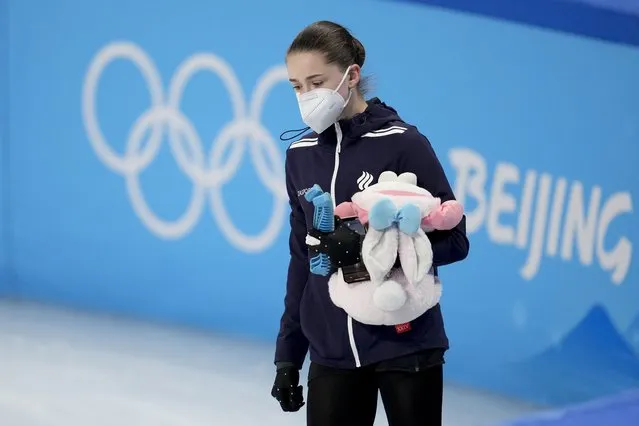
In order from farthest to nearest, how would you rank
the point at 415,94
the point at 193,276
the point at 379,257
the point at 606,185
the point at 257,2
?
the point at 193,276 < the point at 257,2 < the point at 415,94 < the point at 606,185 < the point at 379,257

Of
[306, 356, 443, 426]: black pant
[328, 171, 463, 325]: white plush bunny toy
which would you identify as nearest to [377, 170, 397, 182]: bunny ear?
[328, 171, 463, 325]: white plush bunny toy

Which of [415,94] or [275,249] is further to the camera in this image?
[275,249]

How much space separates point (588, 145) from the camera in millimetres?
5434

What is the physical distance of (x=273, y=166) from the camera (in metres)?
6.54

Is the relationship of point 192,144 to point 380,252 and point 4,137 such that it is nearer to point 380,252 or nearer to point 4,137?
point 4,137

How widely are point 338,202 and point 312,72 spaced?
321 millimetres

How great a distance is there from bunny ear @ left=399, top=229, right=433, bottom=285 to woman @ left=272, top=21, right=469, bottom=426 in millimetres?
51

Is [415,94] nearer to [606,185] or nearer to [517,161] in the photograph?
[517,161]

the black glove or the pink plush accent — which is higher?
the pink plush accent

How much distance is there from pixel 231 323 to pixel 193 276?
35 cm

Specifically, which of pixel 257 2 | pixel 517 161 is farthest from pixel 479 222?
pixel 257 2

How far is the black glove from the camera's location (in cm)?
323

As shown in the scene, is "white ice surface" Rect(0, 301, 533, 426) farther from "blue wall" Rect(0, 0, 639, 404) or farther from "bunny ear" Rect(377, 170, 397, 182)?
"bunny ear" Rect(377, 170, 397, 182)

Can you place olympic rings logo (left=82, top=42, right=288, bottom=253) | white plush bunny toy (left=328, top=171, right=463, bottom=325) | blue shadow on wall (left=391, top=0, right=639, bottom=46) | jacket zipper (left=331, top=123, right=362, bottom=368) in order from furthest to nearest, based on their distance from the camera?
1. olympic rings logo (left=82, top=42, right=288, bottom=253)
2. blue shadow on wall (left=391, top=0, right=639, bottom=46)
3. jacket zipper (left=331, top=123, right=362, bottom=368)
4. white plush bunny toy (left=328, top=171, right=463, bottom=325)
